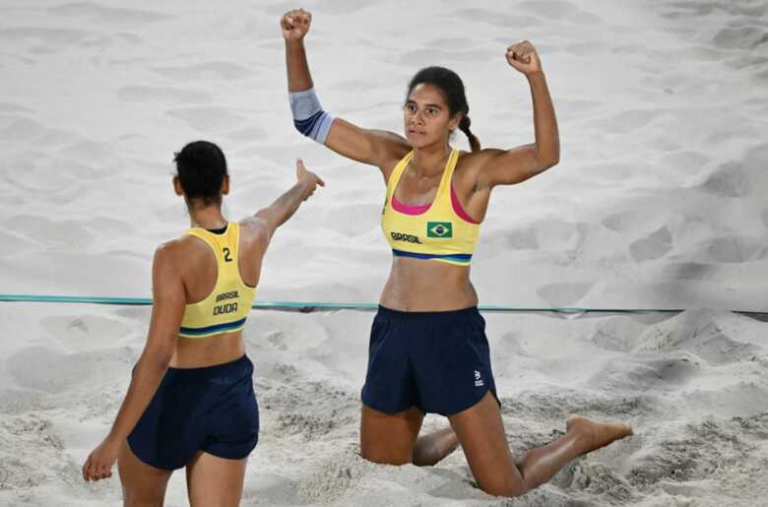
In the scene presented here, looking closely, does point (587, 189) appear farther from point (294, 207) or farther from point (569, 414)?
point (294, 207)

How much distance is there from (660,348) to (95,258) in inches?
94.2

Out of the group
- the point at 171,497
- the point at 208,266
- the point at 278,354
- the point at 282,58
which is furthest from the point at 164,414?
the point at 282,58

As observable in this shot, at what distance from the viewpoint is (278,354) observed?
407 centimetres

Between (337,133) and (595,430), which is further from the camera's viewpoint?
(595,430)

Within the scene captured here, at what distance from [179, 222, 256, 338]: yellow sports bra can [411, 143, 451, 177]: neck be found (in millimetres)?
787

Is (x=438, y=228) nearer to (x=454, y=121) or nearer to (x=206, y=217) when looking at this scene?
(x=454, y=121)

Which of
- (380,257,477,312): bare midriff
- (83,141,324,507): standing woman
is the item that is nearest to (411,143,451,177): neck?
(380,257,477,312): bare midriff

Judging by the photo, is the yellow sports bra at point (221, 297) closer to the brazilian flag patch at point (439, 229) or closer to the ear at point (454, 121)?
the brazilian flag patch at point (439, 229)

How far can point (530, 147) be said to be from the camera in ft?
9.71

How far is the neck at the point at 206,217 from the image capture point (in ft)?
8.01

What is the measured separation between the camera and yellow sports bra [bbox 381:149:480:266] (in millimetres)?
3008

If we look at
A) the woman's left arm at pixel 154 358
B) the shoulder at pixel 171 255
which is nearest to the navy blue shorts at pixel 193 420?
the woman's left arm at pixel 154 358

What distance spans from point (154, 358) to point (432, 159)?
1.11 metres

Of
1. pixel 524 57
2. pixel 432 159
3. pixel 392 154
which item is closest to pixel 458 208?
pixel 432 159
